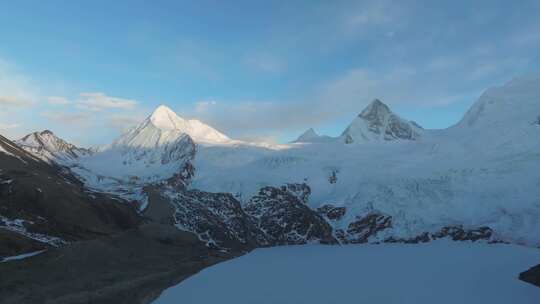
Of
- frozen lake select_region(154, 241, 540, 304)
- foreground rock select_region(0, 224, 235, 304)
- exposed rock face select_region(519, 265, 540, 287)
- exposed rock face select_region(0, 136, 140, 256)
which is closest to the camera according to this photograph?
foreground rock select_region(0, 224, 235, 304)

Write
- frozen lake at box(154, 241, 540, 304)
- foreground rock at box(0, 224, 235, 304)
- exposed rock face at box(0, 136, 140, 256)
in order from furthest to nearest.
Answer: exposed rock face at box(0, 136, 140, 256), frozen lake at box(154, 241, 540, 304), foreground rock at box(0, 224, 235, 304)

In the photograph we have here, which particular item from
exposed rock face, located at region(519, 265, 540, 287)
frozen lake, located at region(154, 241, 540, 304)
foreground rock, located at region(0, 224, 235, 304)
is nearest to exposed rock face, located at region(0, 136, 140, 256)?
foreground rock, located at region(0, 224, 235, 304)

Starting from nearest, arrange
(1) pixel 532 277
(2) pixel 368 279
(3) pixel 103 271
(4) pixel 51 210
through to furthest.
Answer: (1) pixel 532 277 → (3) pixel 103 271 → (2) pixel 368 279 → (4) pixel 51 210

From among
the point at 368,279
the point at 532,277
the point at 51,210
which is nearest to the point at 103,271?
the point at 51,210

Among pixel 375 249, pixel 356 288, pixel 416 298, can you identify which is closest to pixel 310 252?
pixel 375 249

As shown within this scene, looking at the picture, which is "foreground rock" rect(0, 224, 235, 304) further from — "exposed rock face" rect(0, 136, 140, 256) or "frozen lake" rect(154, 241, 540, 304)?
"exposed rock face" rect(0, 136, 140, 256)

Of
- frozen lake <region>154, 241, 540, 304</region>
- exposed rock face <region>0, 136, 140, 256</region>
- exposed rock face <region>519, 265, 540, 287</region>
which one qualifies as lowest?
frozen lake <region>154, 241, 540, 304</region>

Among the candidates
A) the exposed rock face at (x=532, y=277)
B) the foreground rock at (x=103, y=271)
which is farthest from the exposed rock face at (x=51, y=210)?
the exposed rock face at (x=532, y=277)

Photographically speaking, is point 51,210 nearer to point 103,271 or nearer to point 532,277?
point 103,271
